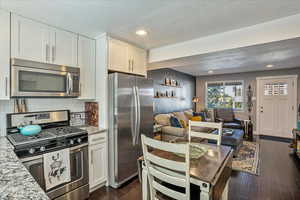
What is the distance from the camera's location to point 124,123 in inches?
99.4

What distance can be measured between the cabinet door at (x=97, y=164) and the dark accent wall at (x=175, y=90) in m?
2.52

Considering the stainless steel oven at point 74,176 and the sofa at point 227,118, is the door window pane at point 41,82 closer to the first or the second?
the stainless steel oven at point 74,176

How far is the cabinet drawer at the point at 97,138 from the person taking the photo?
7.52ft

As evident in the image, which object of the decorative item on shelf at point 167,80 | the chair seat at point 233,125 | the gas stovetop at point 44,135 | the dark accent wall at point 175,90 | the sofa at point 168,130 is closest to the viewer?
the gas stovetop at point 44,135

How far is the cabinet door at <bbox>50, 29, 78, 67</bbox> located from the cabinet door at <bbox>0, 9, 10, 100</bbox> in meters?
0.48

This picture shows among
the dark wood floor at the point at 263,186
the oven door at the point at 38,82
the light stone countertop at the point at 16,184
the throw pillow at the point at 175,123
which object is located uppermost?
the oven door at the point at 38,82

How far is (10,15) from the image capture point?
6.13 feet

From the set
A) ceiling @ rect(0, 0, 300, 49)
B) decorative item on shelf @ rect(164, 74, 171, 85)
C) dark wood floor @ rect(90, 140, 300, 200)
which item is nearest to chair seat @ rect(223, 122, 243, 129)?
dark wood floor @ rect(90, 140, 300, 200)

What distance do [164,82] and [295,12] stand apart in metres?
3.67

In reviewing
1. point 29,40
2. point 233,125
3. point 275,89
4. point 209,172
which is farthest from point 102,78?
point 275,89

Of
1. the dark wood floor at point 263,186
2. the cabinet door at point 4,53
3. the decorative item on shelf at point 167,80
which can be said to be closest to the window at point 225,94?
the decorative item on shelf at point 167,80

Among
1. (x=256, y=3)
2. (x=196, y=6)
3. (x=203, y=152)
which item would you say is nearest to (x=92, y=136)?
(x=203, y=152)

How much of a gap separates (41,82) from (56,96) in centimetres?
26

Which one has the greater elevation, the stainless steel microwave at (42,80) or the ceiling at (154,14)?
the ceiling at (154,14)
